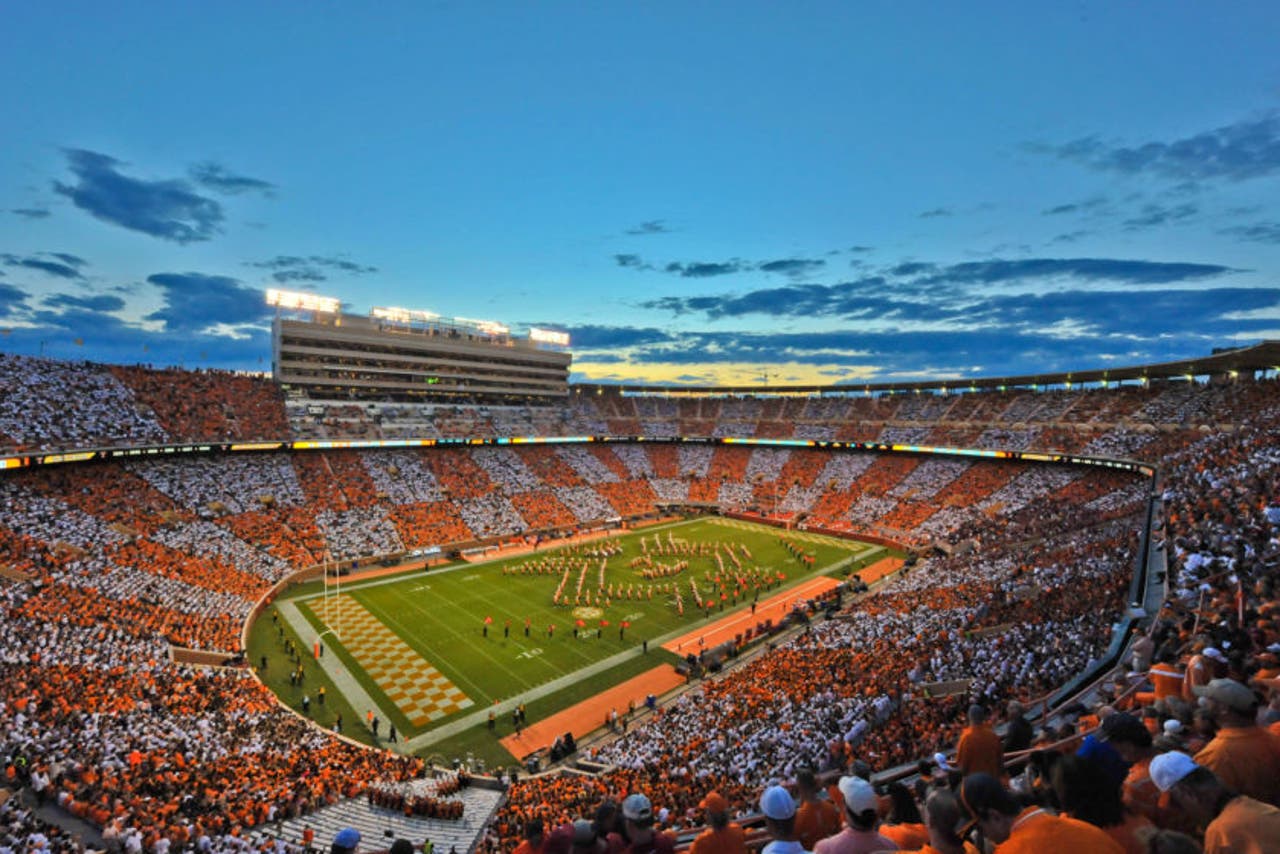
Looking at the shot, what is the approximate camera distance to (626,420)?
278ft

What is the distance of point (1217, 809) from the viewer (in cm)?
306

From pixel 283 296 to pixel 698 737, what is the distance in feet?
194

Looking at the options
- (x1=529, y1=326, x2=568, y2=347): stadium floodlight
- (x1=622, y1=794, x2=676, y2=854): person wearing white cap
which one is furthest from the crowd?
(x1=529, y1=326, x2=568, y2=347): stadium floodlight

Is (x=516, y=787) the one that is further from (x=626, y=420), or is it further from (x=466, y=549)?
(x=626, y=420)

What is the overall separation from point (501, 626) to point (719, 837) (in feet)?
98.6

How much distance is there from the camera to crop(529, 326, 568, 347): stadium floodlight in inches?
3236

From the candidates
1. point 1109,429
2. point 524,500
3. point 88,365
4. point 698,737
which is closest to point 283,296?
point 88,365

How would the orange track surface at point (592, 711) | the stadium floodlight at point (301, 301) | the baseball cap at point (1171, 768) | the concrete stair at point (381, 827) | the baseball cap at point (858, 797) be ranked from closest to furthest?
the baseball cap at point (1171, 768) → the baseball cap at point (858, 797) → the concrete stair at point (381, 827) → the orange track surface at point (592, 711) → the stadium floodlight at point (301, 301)

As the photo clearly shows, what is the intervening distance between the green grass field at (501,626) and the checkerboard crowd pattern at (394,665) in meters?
0.09

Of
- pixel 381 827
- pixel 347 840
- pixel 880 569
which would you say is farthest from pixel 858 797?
pixel 880 569

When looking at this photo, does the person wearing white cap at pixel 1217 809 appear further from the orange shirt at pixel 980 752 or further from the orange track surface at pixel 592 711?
the orange track surface at pixel 592 711

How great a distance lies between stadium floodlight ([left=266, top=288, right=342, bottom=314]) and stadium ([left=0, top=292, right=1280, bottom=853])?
467 millimetres

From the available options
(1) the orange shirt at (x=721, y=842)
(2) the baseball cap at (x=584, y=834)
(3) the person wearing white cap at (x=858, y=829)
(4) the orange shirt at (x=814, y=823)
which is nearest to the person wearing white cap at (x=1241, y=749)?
(3) the person wearing white cap at (x=858, y=829)

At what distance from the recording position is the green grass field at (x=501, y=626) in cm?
2441
